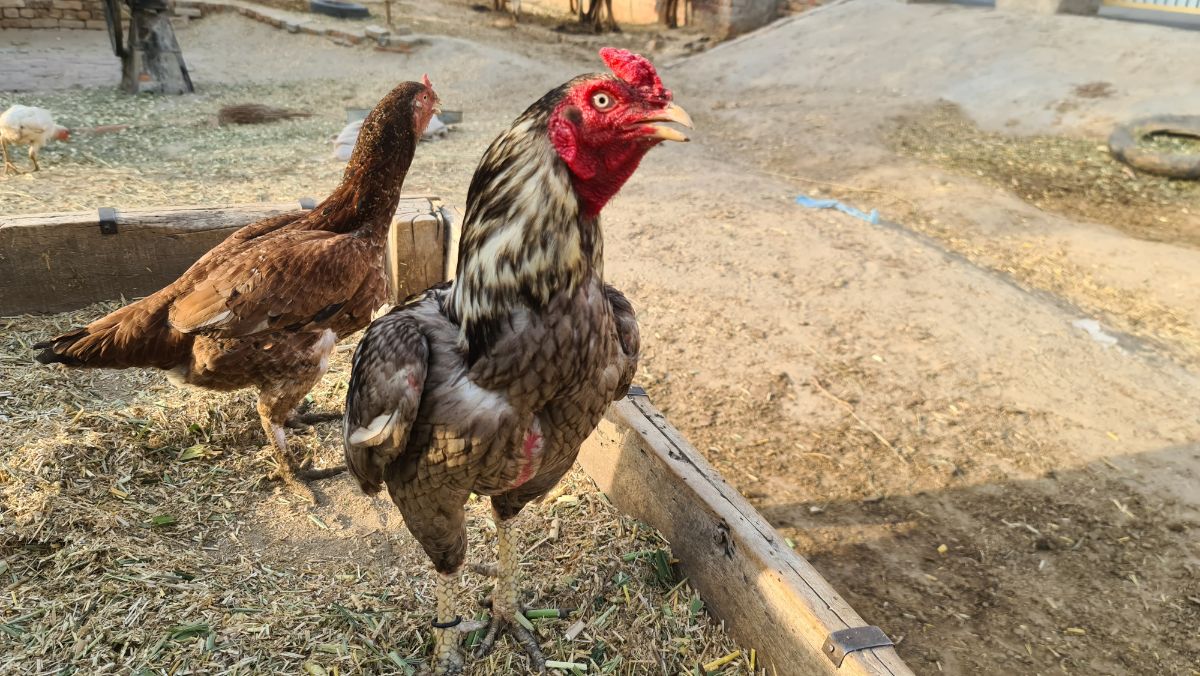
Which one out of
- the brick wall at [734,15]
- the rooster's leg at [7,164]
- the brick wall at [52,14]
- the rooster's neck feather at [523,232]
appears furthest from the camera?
the brick wall at [734,15]

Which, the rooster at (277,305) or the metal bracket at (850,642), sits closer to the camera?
the metal bracket at (850,642)

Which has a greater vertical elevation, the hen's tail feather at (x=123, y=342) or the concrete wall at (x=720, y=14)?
the concrete wall at (x=720, y=14)

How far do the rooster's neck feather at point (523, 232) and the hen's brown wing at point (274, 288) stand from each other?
122cm

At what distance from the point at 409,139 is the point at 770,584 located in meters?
2.33

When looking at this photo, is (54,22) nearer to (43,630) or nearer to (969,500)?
(43,630)

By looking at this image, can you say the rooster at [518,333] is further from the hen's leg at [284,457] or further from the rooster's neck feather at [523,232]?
the hen's leg at [284,457]

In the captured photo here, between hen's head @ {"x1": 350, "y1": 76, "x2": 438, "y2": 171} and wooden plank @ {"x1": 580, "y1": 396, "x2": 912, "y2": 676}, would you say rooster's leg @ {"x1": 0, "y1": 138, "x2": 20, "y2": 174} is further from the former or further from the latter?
wooden plank @ {"x1": 580, "y1": 396, "x2": 912, "y2": 676}

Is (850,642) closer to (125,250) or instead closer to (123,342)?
(123,342)

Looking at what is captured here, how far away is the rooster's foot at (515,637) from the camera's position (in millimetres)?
2479

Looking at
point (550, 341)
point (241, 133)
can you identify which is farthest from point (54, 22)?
point (550, 341)

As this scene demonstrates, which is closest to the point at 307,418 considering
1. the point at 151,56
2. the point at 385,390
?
the point at 385,390

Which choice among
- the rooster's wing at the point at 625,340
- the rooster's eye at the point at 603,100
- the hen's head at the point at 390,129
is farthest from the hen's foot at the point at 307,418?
the rooster's eye at the point at 603,100

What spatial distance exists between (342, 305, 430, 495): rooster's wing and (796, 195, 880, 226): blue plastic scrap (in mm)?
5151

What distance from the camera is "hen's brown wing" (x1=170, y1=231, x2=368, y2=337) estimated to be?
280cm
